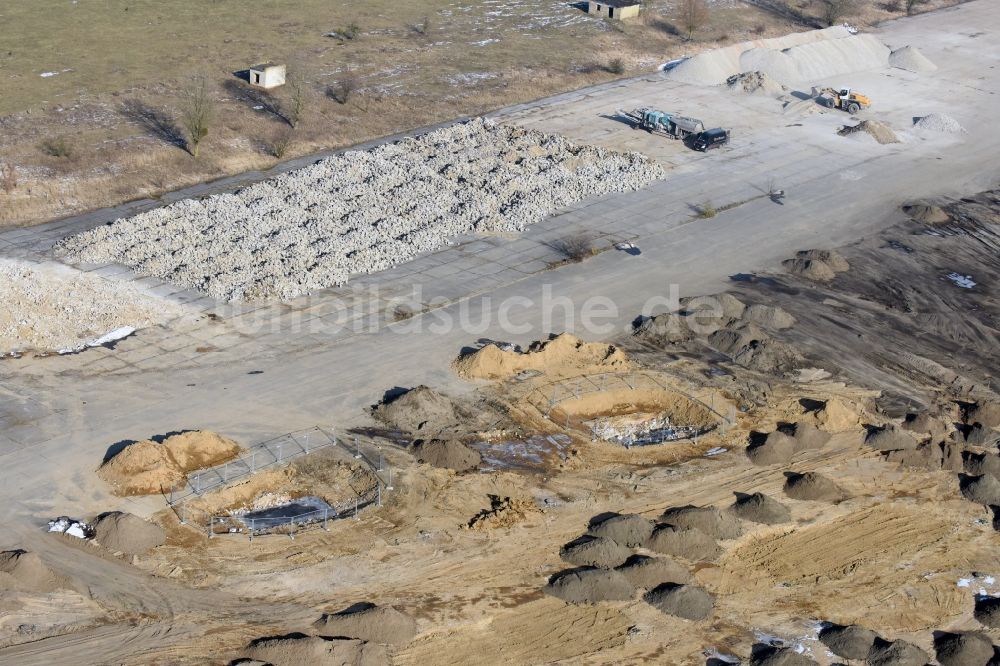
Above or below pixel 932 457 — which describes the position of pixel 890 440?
above

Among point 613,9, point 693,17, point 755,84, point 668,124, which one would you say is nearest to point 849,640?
point 668,124

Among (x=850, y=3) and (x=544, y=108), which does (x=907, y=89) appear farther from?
(x=544, y=108)

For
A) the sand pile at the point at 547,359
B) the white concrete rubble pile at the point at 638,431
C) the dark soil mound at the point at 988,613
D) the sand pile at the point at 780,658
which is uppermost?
the sand pile at the point at 547,359

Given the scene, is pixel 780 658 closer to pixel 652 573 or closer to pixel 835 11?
pixel 652 573

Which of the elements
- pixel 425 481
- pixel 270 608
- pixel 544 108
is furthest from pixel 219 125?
pixel 270 608

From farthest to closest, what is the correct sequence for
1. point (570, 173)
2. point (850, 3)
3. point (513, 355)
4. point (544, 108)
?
point (850, 3) → point (544, 108) → point (570, 173) → point (513, 355)

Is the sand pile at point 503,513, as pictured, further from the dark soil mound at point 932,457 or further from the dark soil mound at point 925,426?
the dark soil mound at point 925,426

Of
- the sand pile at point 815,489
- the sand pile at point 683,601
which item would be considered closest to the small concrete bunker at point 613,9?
the sand pile at point 815,489
